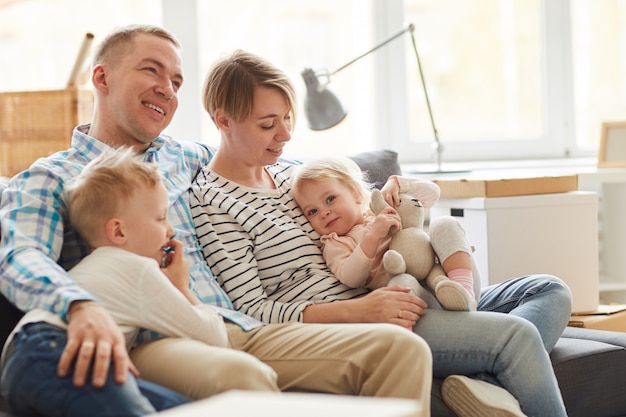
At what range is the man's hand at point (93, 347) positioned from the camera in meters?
1.38

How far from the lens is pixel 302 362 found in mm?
1719

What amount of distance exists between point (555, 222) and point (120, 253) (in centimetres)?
153

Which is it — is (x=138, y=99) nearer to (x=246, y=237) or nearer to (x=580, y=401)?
(x=246, y=237)

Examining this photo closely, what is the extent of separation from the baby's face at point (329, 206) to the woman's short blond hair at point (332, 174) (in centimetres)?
1

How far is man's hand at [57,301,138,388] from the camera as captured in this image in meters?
1.38

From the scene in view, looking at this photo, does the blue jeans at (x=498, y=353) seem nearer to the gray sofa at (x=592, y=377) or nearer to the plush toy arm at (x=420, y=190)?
the gray sofa at (x=592, y=377)

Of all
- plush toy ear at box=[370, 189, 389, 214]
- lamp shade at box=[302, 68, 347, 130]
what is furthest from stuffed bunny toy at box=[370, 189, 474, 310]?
lamp shade at box=[302, 68, 347, 130]

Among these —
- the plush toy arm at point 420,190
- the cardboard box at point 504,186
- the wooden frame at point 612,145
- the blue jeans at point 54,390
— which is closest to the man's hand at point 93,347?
the blue jeans at point 54,390

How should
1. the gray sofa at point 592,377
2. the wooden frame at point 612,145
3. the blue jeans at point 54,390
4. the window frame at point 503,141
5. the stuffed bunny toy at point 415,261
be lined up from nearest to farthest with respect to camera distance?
the blue jeans at point 54,390 → the stuffed bunny toy at point 415,261 → the gray sofa at point 592,377 → the wooden frame at point 612,145 → the window frame at point 503,141

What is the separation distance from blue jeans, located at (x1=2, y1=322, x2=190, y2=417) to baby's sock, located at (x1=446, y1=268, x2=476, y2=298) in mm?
739

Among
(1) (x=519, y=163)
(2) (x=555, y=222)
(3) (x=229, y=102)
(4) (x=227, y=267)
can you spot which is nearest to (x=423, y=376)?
(4) (x=227, y=267)

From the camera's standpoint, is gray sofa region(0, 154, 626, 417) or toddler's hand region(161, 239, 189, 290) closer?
toddler's hand region(161, 239, 189, 290)

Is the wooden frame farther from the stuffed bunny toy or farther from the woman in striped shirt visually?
the stuffed bunny toy

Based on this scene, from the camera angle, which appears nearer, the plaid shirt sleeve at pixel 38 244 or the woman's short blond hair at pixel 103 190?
the plaid shirt sleeve at pixel 38 244
